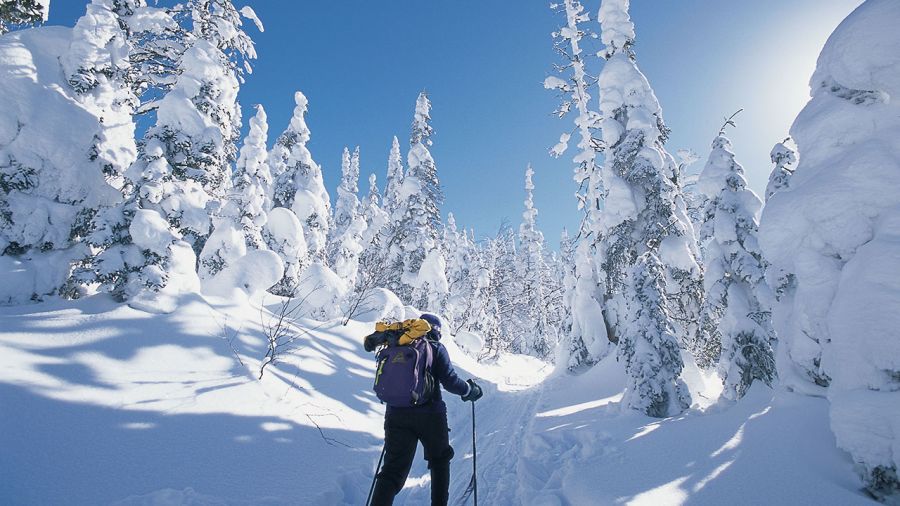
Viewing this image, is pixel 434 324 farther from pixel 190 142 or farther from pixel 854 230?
pixel 190 142

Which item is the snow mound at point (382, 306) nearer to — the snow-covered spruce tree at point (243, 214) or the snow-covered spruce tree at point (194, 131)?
the snow-covered spruce tree at point (243, 214)

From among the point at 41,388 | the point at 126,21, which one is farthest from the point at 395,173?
the point at 41,388

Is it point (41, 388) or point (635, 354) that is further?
point (635, 354)

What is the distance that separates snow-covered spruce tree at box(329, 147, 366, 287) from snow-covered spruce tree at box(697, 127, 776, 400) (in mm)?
22857

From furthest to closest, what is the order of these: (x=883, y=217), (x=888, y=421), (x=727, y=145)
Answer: (x=727, y=145) → (x=883, y=217) → (x=888, y=421)

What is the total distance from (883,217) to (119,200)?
44.7 feet

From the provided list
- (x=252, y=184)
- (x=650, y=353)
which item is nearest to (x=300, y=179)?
A: (x=252, y=184)

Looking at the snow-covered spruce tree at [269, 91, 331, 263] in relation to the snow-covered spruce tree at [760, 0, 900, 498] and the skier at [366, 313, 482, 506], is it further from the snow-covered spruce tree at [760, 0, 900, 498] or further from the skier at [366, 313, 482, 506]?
the snow-covered spruce tree at [760, 0, 900, 498]

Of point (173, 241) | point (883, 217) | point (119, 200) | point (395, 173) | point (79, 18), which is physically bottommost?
point (883, 217)

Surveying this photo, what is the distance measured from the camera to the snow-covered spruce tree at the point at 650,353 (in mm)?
9133

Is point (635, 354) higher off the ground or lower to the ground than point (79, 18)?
lower

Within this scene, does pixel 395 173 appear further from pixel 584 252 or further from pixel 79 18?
pixel 79 18

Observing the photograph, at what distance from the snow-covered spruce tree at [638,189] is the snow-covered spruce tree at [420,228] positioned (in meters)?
12.5

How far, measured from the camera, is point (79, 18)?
8805mm
